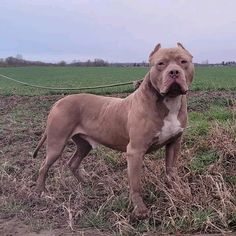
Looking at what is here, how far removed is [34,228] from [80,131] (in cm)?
160

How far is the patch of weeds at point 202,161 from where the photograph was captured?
6688mm

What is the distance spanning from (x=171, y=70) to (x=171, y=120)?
27.9 inches

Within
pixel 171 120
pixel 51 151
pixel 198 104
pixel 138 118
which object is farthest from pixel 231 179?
pixel 198 104

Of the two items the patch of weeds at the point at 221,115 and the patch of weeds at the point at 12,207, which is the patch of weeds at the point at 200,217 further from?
the patch of weeds at the point at 221,115

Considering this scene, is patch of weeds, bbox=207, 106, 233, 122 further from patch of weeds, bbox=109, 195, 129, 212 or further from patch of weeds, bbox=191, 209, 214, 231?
patch of weeds, bbox=191, 209, 214, 231

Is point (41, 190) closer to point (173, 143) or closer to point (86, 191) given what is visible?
point (86, 191)

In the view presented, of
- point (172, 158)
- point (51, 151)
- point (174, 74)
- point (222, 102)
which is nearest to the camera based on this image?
point (174, 74)

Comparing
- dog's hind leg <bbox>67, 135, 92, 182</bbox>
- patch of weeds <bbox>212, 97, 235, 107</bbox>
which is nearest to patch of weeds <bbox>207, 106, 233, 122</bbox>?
patch of weeds <bbox>212, 97, 235, 107</bbox>

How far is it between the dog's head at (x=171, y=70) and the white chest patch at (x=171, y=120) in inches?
9.6

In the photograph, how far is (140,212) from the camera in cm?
555

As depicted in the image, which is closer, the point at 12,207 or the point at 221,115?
the point at 12,207

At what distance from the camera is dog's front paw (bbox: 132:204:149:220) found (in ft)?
18.1

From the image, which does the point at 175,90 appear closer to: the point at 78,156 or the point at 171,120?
the point at 171,120

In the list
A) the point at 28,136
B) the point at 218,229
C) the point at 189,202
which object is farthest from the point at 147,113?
the point at 28,136
